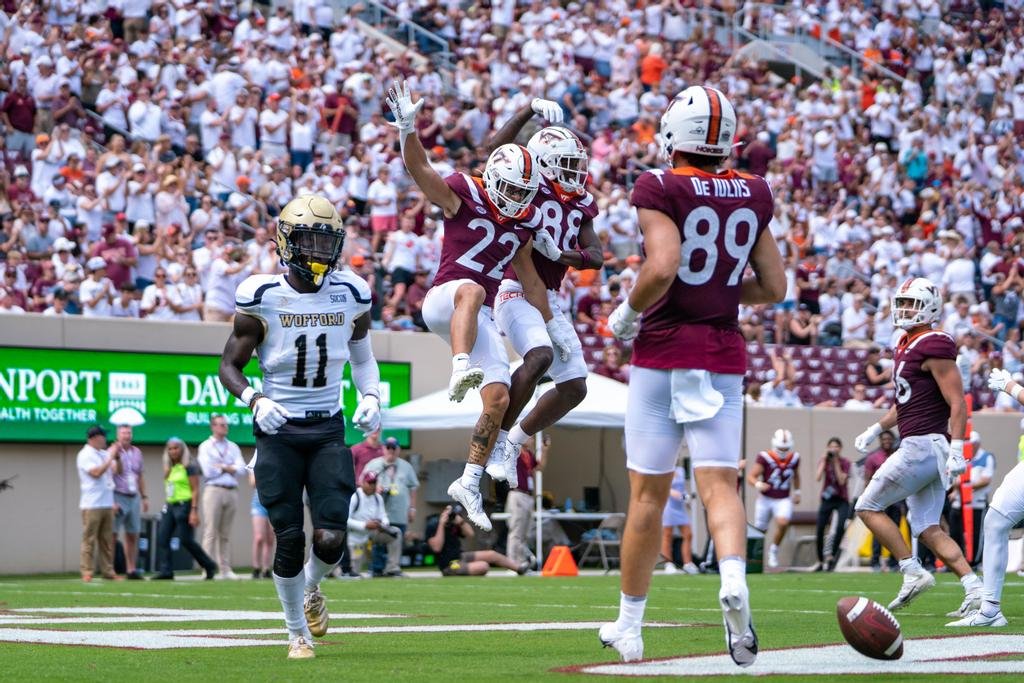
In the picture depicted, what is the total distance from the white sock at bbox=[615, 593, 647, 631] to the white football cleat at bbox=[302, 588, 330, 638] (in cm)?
220

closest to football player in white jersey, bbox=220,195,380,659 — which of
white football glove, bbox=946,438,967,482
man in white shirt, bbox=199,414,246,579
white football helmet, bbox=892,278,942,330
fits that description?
white football helmet, bbox=892,278,942,330

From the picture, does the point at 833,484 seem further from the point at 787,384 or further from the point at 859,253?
the point at 859,253

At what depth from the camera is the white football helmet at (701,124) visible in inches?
Result: 289

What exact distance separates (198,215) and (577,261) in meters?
12.3

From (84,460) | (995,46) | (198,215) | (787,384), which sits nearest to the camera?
(84,460)

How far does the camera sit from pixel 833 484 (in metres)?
21.9

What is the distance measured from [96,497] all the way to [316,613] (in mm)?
10003

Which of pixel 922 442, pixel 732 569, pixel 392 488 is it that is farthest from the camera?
pixel 392 488

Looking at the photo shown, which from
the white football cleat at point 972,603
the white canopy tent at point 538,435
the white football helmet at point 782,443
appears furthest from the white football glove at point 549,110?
the white football helmet at point 782,443

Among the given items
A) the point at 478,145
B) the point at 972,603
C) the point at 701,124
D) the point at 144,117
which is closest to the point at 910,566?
the point at 972,603

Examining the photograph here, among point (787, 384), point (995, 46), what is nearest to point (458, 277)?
point (787, 384)

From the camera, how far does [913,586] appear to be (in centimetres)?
1134

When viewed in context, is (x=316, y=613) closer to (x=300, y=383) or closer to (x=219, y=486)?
(x=300, y=383)

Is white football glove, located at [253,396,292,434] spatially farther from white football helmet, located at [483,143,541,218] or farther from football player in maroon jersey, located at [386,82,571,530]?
white football helmet, located at [483,143,541,218]
